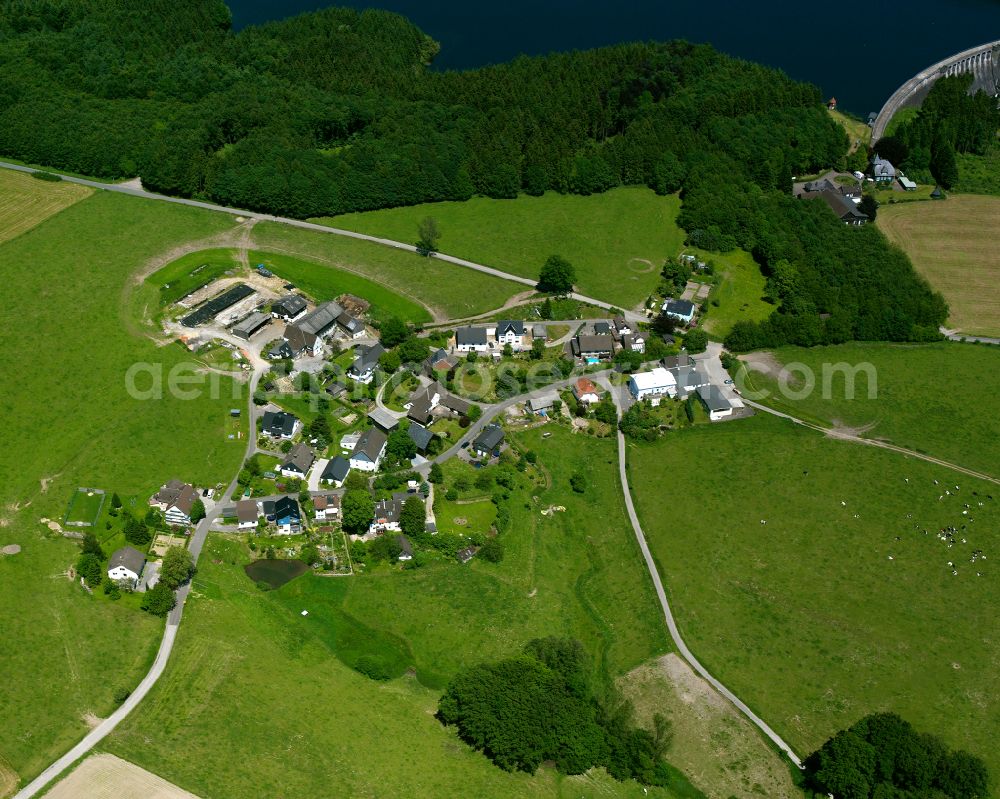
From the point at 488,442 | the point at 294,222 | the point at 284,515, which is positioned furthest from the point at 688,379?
the point at 294,222

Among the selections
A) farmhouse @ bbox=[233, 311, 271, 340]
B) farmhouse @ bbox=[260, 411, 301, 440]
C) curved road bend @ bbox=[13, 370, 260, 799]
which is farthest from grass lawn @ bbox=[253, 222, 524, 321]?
curved road bend @ bbox=[13, 370, 260, 799]

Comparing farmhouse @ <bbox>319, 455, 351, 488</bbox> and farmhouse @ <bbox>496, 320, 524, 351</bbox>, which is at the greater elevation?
farmhouse @ <bbox>496, 320, 524, 351</bbox>

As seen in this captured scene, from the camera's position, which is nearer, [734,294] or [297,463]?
[297,463]

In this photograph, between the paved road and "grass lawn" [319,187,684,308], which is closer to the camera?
the paved road

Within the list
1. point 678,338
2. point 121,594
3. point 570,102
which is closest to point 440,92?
point 570,102

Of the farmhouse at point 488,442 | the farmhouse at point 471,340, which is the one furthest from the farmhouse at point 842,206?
the farmhouse at point 488,442

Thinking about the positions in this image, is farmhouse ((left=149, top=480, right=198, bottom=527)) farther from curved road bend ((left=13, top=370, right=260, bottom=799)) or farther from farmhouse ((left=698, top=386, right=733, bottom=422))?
farmhouse ((left=698, top=386, right=733, bottom=422))

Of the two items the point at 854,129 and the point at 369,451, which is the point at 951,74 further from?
the point at 369,451
